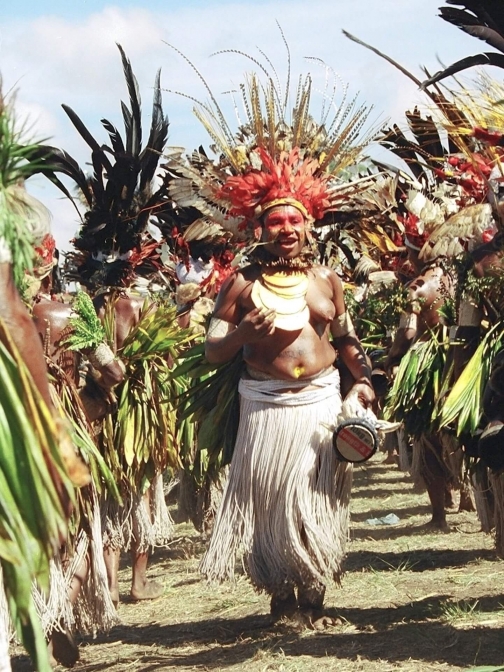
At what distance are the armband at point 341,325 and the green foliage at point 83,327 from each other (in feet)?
3.17

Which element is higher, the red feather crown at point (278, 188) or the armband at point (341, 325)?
the red feather crown at point (278, 188)

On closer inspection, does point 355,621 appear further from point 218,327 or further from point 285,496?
point 218,327

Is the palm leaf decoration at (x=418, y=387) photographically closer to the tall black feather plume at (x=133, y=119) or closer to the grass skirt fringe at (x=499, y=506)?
the grass skirt fringe at (x=499, y=506)

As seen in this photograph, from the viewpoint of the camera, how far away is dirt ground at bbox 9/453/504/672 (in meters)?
4.17

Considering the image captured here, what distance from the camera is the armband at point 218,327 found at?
4.59 m

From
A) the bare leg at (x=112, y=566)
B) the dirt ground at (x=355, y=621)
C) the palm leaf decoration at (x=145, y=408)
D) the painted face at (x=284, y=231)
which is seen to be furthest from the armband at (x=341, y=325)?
the bare leg at (x=112, y=566)

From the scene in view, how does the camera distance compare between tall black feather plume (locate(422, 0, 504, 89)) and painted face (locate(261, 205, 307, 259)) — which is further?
painted face (locate(261, 205, 307, 259))

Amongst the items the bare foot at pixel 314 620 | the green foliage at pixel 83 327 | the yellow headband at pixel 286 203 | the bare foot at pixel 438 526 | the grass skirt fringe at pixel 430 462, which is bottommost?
the bare foot at pixel 438 526

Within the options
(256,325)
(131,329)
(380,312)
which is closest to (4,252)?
(256,325)

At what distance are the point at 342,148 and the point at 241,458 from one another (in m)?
1.42

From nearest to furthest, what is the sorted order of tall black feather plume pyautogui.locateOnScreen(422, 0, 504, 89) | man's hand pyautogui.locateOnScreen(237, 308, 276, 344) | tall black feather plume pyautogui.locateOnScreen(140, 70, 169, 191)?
1. tall black feather plume pyautogui.locateOnScreen(422, 0, 504, 89)
2. man's hand pyautogui.locateOnScreen(237, 308, 276, 344)
3. tall black feather plume pyautogui.locateOnScreen(140, 70, 169, 191)

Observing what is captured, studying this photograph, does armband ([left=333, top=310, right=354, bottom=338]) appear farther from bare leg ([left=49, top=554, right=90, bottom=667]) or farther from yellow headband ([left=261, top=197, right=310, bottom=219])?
bare leg ([left=49, top=554, right=90, bottom=667])

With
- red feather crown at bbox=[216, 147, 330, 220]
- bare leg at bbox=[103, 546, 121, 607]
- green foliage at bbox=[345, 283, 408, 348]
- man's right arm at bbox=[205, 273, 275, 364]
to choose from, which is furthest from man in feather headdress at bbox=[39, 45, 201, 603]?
green foliage at bbox=[345, 283, 408, 348]

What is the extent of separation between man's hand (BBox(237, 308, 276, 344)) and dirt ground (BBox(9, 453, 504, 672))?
1.18 m
